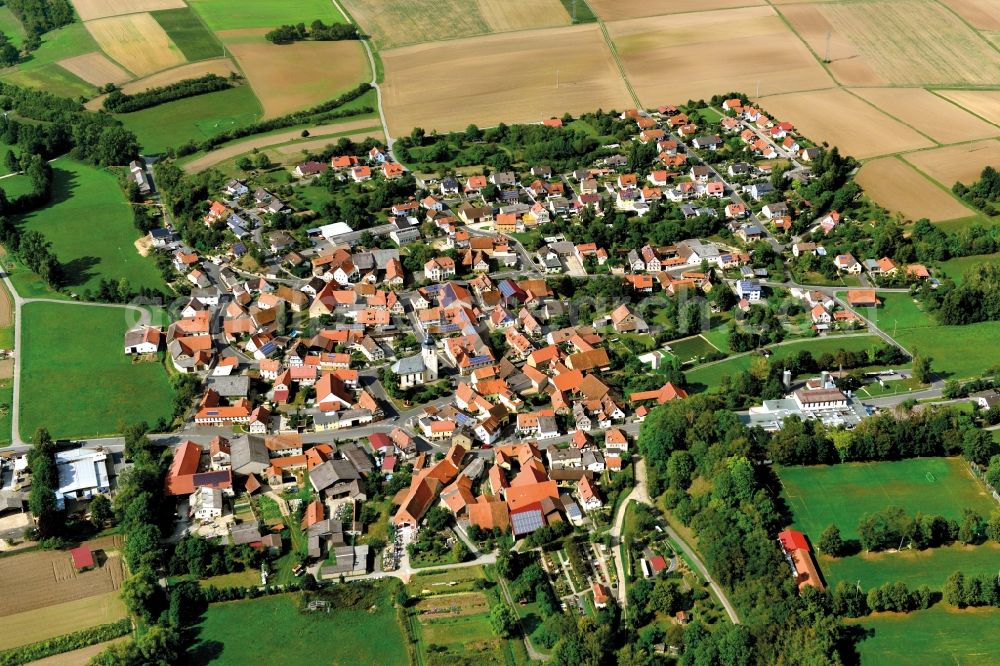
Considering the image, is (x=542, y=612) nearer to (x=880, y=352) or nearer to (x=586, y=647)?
(x=586, y=647)

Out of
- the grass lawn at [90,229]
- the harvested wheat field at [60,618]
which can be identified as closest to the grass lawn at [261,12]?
the grass lawn at [90,229]

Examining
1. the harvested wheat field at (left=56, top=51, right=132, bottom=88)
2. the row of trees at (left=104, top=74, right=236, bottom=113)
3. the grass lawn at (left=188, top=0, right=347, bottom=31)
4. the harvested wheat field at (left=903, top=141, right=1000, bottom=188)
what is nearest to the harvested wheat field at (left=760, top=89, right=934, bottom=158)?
the harvested wheat field at (left=903, top=141, right=1000, bottom=188)

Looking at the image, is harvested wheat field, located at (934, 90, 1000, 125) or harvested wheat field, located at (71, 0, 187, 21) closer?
harvested wheat field, located at (934, 90, 1000, 125)

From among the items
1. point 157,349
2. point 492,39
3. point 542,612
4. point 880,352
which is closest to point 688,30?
point 492,39

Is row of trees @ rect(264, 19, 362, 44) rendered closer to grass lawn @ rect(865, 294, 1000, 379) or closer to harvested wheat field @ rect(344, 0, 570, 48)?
harvested wheat field @ rect(344, 0, 570, 48)

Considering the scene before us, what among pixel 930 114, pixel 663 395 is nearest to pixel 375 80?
pixel 930 114

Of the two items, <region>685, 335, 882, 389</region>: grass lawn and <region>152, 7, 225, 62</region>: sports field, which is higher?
<region>152, 7, 225, 62</region>: sports field

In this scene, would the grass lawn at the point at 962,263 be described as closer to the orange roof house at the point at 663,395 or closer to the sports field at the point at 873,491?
the sports field at the point at 873,491

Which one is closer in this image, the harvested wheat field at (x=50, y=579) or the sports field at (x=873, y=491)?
the harvested wheat field at (x=50, y=579)
